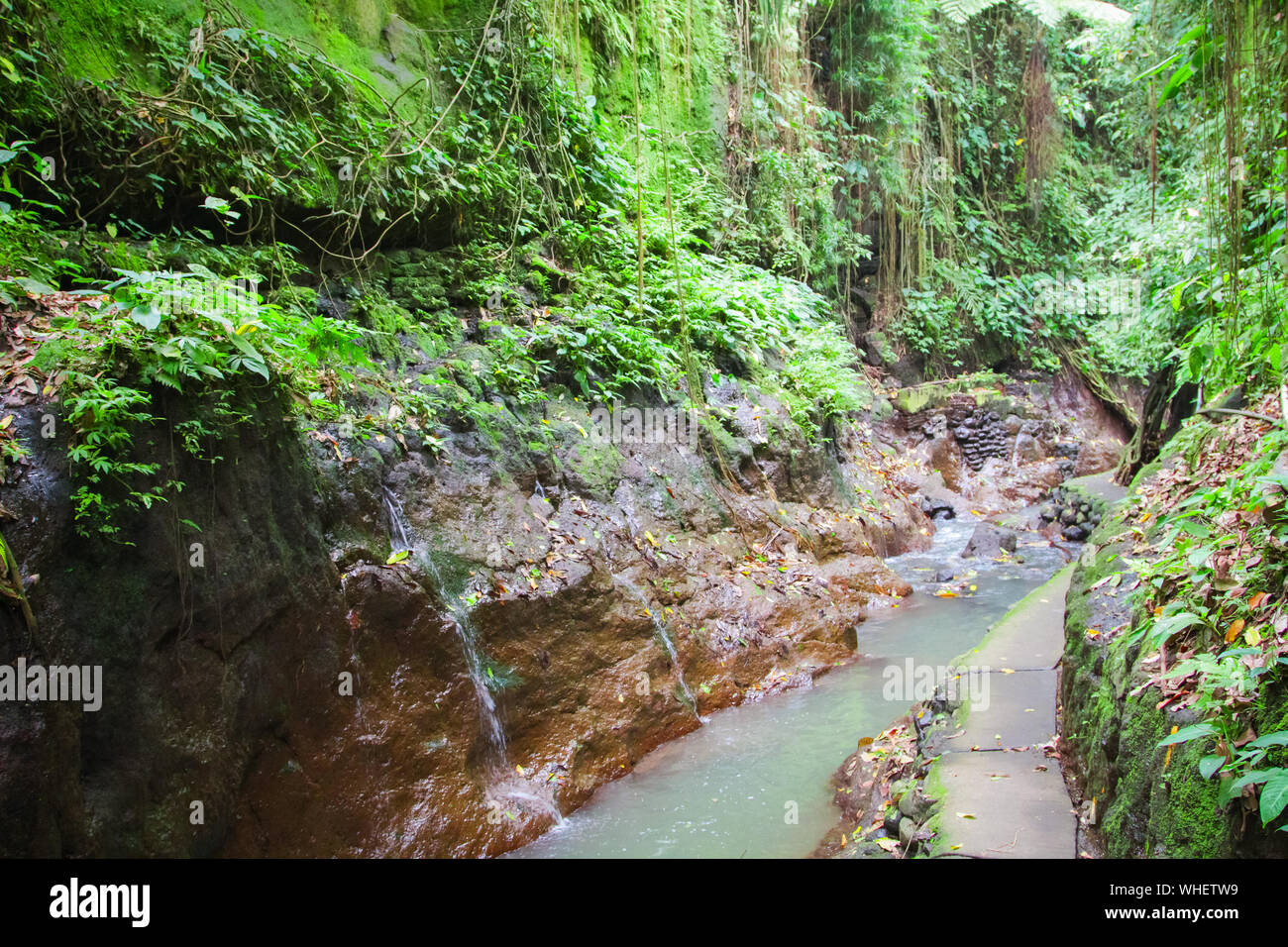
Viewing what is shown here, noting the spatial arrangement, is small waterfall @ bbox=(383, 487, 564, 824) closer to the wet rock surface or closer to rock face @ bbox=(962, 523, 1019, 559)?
the wet rock surface

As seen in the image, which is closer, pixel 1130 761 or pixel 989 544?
pixel 1130 761

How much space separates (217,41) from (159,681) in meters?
4.91

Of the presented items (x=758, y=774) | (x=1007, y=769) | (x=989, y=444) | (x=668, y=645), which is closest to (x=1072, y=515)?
(x=989, y=444)

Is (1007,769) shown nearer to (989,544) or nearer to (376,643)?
(376,643)

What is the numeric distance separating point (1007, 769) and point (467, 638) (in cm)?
316

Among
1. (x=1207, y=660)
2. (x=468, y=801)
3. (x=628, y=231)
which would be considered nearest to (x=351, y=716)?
(x=468, y=801)

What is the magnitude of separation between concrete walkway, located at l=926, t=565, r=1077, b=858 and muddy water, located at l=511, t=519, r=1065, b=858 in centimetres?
86

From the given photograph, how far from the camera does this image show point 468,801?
4.29m

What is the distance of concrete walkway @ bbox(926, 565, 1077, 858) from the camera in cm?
311

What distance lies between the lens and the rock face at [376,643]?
3121 mm

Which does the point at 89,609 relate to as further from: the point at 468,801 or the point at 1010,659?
the point at 1010,659

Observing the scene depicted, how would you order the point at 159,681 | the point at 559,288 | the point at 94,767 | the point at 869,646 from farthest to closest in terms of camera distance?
the point at 559,288, the point at 869,646, the point at 159,681, the point at 94,767

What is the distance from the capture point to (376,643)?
4371 millimetres
